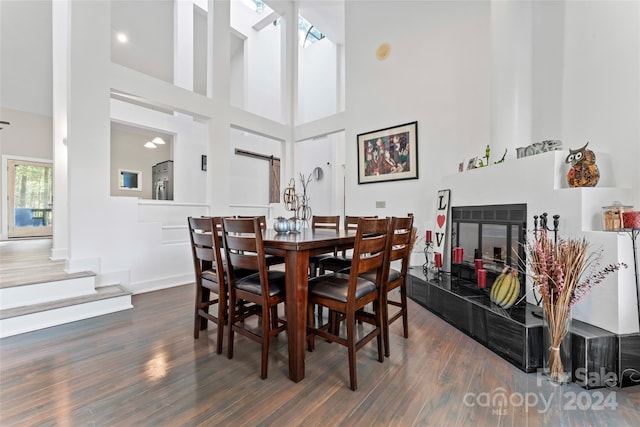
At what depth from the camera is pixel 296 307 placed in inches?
61.7

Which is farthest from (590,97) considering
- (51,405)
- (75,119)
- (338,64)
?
(338,64)

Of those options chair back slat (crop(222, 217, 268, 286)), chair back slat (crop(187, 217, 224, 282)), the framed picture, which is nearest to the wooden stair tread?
chair back slat (crop(187, 217, 224, 282))

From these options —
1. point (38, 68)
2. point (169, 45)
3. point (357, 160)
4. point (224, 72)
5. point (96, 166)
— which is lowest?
point (96, 166)

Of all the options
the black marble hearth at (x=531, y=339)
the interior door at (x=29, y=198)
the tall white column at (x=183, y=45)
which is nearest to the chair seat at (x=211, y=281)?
the black marble hearth at (x=531, y=339)

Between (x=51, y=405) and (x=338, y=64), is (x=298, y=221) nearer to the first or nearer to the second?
(x=51, y=405)

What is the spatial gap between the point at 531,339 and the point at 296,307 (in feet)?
4.97

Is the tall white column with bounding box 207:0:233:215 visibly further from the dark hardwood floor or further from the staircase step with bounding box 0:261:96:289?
the dark hardwood floor

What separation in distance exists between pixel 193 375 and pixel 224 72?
4483mm

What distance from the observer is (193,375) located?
1654 mm

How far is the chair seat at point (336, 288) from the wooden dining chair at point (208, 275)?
0.64 metres

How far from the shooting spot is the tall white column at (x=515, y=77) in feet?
8.90

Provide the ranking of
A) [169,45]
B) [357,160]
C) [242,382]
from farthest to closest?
1. [169,45]
2. [357,160]
3. [242,382]

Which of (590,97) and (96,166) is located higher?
(590,97)

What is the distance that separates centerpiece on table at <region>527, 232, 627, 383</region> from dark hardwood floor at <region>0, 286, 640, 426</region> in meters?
0.15
